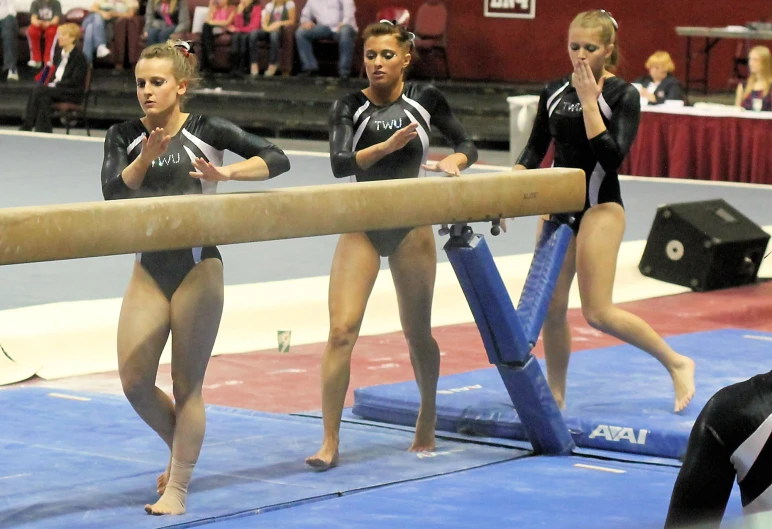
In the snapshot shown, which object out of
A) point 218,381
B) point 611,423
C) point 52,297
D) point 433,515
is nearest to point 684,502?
point 433,515

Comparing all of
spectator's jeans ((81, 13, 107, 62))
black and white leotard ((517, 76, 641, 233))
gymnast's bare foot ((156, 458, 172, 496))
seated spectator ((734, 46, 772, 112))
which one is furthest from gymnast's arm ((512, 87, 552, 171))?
spectator's jeans ((81, 13, 107, 62))

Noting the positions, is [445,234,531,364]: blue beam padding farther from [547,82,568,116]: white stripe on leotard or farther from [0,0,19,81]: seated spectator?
[0,0,19,81]: seated spectator

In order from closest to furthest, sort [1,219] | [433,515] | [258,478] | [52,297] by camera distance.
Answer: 1. [1,219]
2. [433,515]
3. [258,478]
4. [52,297]

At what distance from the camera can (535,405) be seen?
168 inches

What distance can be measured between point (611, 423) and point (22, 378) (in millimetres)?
2431

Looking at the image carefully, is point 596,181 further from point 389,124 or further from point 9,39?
point 9,39

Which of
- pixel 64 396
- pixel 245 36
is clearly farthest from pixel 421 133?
pixel 245 36

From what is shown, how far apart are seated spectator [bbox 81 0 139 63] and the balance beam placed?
13388mm

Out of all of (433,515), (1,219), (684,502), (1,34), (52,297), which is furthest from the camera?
(1,34)

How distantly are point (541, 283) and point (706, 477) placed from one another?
260 cm

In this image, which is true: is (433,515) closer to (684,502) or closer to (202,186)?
(202,186)

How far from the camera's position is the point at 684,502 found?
6.04 ft

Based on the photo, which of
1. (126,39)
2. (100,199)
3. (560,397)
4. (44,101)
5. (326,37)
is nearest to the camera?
(560,397)

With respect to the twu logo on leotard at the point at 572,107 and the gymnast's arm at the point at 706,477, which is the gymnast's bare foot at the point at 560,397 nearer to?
the twu logo on leotard at the point at 572,107
